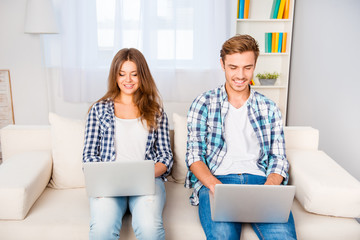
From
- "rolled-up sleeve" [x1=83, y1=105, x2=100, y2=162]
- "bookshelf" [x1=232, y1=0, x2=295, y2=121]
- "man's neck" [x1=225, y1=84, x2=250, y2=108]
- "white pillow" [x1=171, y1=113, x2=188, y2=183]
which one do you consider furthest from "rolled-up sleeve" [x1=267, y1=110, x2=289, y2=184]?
"bookshelf" [x1=232, y1=0, x2=295, y2=121]

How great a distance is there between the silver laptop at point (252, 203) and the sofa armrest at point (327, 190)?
0.87 ft

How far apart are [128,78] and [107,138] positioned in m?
0.30

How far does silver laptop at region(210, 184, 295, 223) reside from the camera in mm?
1099

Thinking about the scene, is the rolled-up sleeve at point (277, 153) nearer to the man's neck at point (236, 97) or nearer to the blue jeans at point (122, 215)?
the man's neck at point (236, 97)

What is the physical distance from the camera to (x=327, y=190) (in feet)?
4.51

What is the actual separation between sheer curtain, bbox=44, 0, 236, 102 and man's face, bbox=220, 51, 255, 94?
2.10 metres

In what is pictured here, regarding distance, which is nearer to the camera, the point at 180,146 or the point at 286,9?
the point at 180,146

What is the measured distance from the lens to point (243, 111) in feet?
5.15

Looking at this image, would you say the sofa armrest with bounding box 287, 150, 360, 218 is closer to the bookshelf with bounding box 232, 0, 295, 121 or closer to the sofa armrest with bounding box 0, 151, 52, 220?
the sofa armrest with bounding box 0, 151, 52, 220

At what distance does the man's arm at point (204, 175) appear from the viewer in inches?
54.2

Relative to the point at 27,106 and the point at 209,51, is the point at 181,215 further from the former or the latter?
the point at 27,106

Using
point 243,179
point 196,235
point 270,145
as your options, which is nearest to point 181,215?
point 196,235

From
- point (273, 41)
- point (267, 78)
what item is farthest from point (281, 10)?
point (267, 78)

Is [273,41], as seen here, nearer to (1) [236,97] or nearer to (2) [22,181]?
(1) [236,97]
